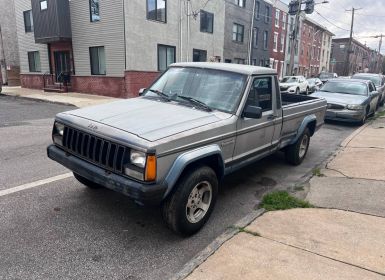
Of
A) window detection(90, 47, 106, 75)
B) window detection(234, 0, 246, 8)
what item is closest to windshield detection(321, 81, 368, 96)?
window detection(90, 47, 106, 75)

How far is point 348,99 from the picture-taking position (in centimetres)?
1138

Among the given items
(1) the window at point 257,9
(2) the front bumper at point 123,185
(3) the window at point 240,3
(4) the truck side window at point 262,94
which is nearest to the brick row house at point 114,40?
(3) the window at point 240,3

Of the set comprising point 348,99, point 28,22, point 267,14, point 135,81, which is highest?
point 267,14

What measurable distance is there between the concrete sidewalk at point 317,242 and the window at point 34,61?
2315 cm

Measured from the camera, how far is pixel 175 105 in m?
4.06

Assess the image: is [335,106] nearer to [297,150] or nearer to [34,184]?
[297,150]

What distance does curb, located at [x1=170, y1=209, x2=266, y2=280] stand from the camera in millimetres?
2816

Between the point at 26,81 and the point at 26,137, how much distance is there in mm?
18715

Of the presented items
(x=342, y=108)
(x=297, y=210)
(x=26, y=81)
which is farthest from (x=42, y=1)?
(x=297, y=210)

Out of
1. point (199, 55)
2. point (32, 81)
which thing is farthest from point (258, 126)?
point (32, 81)

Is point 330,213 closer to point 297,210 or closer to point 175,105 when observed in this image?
point 297,210

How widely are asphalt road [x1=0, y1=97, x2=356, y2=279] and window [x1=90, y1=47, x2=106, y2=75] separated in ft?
44.3

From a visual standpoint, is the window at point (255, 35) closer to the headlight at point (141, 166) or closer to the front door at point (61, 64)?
the front door at point (61, 64)

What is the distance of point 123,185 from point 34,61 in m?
24.1
